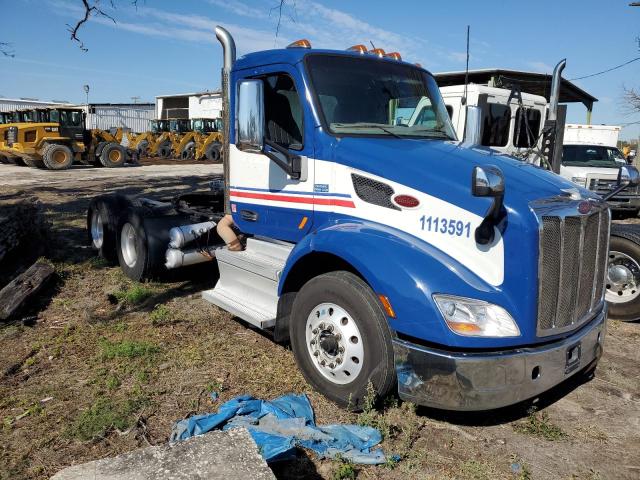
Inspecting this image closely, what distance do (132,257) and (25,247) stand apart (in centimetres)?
188

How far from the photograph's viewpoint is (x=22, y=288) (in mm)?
5730

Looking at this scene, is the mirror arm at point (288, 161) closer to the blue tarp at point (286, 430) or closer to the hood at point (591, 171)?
the blue tarp at point (286, 430)

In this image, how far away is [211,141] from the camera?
3033cm

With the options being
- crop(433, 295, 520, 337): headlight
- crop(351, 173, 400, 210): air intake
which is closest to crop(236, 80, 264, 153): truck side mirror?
crop(351, 173, 400, 210): air intake

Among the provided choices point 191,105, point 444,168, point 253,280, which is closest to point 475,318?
point 444,168

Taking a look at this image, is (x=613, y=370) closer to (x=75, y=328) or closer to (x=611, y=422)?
(x=611, y=422)

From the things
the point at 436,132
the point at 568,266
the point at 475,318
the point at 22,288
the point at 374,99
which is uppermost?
the point at 374,99

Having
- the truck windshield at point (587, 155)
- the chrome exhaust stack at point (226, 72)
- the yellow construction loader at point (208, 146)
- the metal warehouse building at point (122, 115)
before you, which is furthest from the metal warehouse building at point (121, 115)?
the chrome exhaust stack at point (226, 72)

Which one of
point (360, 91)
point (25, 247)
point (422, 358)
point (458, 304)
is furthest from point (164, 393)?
point (25, 247)

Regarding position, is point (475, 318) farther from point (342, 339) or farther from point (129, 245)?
point (129, 245)

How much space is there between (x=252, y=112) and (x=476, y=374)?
2455 millimetres

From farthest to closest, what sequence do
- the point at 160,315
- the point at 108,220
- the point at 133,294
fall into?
the point at 108,220, the point at 133,294, the point at 160,315

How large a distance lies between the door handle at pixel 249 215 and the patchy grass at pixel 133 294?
197cm

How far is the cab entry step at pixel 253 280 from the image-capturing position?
14.6 ft
